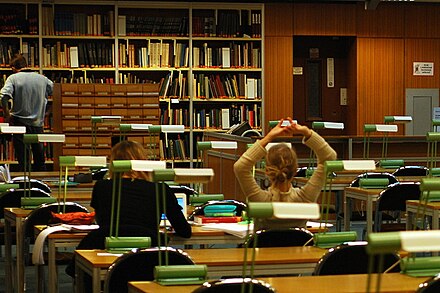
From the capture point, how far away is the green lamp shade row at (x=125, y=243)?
14.2 feet

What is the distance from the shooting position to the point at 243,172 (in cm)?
508

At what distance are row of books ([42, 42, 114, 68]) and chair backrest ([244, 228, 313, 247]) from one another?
865 cm

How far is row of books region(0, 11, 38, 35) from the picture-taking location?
12.8 metres

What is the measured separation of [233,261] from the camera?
407 centimetres

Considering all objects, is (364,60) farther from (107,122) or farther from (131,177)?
(131,177)

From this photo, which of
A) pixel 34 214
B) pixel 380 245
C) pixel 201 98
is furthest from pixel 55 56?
pixel 380 245

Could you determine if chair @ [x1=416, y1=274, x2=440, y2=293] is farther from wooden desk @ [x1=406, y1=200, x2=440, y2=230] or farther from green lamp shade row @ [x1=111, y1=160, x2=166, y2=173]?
wooden desk @ [x1=406, y1=200, x2=440, y2=230]

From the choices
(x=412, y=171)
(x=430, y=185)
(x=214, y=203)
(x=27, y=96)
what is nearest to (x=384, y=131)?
(x=412, y=171)

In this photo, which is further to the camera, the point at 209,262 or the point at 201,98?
the point at 201,98

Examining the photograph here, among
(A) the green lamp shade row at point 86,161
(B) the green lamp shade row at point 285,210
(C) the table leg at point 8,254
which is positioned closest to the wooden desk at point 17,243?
(C) the table leg at point 8,254

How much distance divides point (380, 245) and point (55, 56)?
37.0 feet

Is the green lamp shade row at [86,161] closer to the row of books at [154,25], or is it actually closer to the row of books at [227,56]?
the row of books at [154,25]

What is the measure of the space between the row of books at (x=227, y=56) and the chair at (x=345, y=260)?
375 inches

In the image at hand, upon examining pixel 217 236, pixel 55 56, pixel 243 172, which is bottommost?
pixel 217 236
